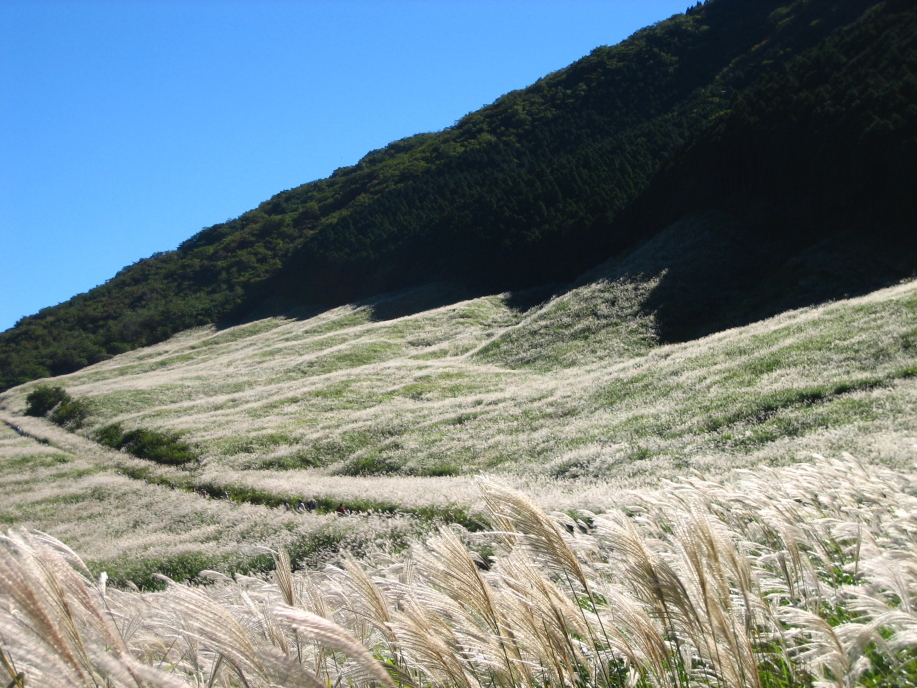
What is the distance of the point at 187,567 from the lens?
56.0ft

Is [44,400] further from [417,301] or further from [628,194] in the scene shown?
[628,194]

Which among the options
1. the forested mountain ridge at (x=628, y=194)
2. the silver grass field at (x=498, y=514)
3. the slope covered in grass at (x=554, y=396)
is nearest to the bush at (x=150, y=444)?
the slope covered in grass at (x=554, y=396)

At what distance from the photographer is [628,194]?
6981 cm

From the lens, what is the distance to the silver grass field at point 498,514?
9.26 feet

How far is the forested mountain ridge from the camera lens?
44.3 m

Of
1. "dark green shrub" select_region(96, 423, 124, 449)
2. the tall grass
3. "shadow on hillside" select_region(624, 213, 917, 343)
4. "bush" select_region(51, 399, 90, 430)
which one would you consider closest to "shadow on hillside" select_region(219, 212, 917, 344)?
"shadow on hillside" select_region(624, 213, 917, 343)

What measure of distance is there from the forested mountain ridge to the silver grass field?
1200 cm

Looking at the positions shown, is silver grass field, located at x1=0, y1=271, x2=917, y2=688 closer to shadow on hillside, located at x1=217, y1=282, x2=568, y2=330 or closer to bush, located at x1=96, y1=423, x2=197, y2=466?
bush, located at x1=96, y1=423, x2=197, y2=466

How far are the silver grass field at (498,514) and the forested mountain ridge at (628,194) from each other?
1200cm

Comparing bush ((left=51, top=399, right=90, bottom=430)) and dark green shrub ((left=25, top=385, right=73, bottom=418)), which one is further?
dark green shrub ((left=25, top=385, right=73, bottom=418))

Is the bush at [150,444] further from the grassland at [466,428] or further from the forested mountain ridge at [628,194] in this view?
the forested mountain ridge at [628,194]

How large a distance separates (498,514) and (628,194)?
235ft

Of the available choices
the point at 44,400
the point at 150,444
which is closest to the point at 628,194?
the point at 150,444

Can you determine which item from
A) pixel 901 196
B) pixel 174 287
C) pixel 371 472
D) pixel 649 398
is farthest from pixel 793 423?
pixel 174 287
